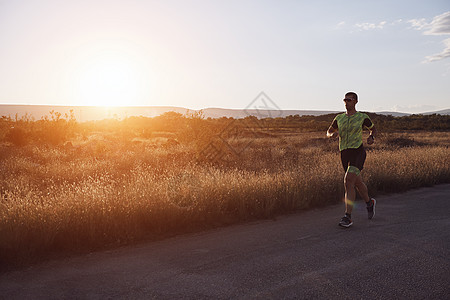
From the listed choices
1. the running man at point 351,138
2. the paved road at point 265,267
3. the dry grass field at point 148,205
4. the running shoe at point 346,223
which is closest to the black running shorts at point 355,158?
the running man at point 351,138

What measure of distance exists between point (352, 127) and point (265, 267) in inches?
123

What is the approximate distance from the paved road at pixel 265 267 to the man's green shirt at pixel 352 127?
140 centimetres

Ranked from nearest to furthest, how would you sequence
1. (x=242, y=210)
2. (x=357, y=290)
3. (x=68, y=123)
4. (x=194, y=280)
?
1. (x=357, y=290)
2. (x=194, y=280)
3. (x=242, y=210)
4. (x=68, y=123)

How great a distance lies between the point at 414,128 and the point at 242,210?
2456 inches


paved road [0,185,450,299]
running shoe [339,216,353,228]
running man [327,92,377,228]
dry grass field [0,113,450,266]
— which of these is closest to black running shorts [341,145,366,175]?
running man [327,92,377,228]

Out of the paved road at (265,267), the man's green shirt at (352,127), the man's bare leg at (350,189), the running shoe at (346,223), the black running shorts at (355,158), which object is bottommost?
the paved road at (265,267)

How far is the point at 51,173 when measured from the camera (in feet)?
40.6

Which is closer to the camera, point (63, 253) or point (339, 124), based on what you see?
point (63, 253)

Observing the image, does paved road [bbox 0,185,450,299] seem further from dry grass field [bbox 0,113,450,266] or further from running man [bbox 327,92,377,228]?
running man [bbox 327,92,377,228]

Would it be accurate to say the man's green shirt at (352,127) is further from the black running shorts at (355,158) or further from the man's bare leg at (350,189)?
the man's bare leg at (350,189)

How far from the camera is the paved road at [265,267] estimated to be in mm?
3705

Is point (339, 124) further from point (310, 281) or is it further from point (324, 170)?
point (324, 170)

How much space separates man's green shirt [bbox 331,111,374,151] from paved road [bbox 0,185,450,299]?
1395 millimetres

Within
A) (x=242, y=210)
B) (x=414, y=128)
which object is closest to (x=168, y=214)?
(x=242, y=210)
